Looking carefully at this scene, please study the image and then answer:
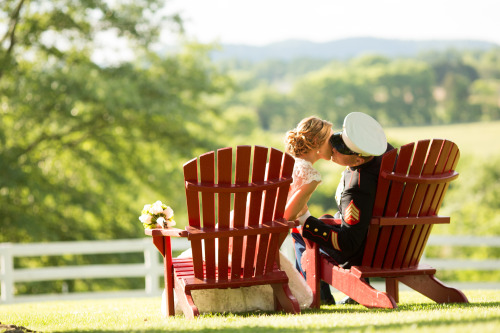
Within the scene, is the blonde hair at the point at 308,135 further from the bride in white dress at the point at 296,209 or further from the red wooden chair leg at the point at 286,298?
the red wooden chair leg at the point at 286,298

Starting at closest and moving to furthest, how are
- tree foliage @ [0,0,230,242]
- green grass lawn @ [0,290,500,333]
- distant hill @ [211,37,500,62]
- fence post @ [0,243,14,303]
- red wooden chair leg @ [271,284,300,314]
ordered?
green grass lawn @ [0,290,500,333] → red wooden chair leg @ [271,284,300,314] → fence post @ [0,243,14,303] → tree foliage @ [0,0,230,242] → distant hill @ [211,37,500,62]

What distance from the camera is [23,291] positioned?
2023cm

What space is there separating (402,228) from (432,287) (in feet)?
1.92

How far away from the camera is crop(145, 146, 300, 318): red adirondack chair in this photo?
14.1 ft

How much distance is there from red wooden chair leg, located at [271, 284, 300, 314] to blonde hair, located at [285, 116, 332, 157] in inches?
41.2

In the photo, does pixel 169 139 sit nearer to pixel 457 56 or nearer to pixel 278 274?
pixel 278 274

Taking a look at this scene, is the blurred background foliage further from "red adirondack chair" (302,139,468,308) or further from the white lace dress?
"red adirondack chair" (302,139,468,308)

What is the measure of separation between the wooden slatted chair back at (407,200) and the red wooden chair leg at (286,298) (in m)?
0.65

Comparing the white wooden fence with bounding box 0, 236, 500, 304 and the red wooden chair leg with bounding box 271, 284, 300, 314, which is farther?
the white wooden fence with bounding box 0, 236, 500, 304

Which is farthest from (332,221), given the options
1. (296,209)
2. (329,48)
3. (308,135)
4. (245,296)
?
(329,48)

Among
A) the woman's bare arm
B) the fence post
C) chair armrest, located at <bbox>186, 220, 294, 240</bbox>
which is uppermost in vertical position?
the woman's bare arm

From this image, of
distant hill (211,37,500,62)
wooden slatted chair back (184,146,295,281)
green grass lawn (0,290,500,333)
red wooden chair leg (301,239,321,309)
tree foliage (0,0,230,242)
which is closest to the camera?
green grass lawn (0,290,500,333)

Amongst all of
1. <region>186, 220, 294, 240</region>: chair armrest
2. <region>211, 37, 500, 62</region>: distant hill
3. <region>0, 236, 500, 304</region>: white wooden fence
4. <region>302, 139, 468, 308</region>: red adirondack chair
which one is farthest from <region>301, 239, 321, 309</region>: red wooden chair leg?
<region>211, 37, 500, 62</region>: distant hill

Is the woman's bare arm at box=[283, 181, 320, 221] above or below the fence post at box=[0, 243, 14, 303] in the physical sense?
above
